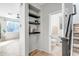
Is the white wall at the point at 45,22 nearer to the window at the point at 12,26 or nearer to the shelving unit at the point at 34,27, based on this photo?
the shelving unit at the point at 34,27

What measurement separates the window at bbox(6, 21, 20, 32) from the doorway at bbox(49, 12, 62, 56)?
A: 41 centimetres

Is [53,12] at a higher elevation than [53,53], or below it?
higher

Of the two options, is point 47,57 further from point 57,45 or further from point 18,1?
point 18,1

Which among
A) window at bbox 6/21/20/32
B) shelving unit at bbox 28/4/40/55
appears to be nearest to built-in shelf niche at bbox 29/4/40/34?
shelving unit at bbox 28/4/40/55

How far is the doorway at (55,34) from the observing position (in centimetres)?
119

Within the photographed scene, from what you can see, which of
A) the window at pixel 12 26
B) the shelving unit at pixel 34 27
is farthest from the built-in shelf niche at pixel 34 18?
the window at pixel 12 26

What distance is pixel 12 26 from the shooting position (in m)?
1.16

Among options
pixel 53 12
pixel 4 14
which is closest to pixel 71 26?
pixel 53 12

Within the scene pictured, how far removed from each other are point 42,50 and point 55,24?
1.19ft

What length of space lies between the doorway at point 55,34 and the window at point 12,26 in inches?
16.3

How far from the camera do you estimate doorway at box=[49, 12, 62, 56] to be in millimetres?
1191

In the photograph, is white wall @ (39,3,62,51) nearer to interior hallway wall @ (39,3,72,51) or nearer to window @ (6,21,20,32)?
interior hallway wall @ (39,3,72,51)

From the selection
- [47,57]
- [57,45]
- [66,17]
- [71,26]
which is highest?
[66,17]

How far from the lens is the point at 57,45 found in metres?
1.20
